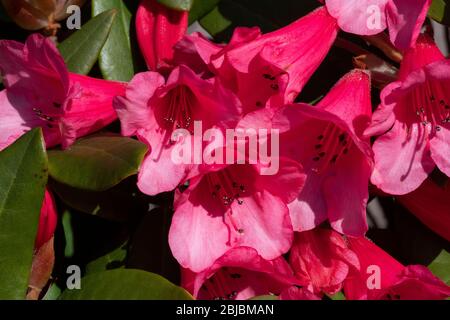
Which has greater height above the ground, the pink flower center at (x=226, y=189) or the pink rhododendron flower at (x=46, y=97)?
the pink rhododendron flower at (x=46, y=97)

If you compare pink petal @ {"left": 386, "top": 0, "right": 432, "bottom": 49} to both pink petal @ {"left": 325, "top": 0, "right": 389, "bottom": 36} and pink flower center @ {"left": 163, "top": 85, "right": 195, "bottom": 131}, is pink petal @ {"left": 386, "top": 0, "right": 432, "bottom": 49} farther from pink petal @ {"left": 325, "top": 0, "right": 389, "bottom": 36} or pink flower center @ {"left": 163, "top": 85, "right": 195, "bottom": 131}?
pink flower center @ {"left": 163, "top": 85, "right": 195, "bottom": 131}

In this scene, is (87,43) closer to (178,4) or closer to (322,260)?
(178,4)

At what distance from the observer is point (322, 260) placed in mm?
989

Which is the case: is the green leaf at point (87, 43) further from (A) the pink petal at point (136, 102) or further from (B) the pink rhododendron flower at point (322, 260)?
(B) the pink rhododendron flower at point (322, 260)

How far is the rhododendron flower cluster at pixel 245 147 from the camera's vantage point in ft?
2.93

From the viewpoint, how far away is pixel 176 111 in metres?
0.99

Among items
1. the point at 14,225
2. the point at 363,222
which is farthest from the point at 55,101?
the point at 363,222

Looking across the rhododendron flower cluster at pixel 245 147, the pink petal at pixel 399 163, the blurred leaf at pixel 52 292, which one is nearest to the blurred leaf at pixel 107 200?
the rhododendron flower cluster at pixel 245 147

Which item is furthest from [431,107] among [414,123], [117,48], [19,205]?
[19,205]

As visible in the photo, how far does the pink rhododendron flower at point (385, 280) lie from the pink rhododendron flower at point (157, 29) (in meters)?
0.39

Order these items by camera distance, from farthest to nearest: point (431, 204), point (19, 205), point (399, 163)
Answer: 1. point (431, 204)
2. point (399, 163)
3. point (19, 205)

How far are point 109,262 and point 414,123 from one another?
0.49 metres

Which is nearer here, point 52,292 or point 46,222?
point 46,222
